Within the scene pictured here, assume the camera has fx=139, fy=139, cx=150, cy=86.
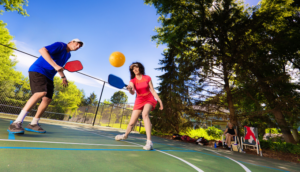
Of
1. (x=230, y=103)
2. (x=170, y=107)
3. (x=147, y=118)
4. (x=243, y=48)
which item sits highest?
(x=243, y=48)

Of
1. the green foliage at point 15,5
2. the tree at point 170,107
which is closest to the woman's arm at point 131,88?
the tree at point 170,107

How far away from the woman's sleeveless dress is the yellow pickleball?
1.99 m

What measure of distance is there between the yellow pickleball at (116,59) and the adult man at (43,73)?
2073 mm

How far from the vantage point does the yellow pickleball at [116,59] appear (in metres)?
5.21

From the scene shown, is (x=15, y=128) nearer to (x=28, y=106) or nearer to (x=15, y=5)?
(x=28, y=106)

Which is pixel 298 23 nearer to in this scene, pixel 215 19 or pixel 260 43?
pixel 260 43

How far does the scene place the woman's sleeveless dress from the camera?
352cm

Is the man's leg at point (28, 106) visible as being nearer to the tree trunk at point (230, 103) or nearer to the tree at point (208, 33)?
the tree at point (208, 33)

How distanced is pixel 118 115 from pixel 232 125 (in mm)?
11562

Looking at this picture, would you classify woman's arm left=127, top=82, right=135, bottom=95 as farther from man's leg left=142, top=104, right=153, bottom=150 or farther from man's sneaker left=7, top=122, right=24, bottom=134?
man's sneaker left=7, top=122, right=24, bottom=134

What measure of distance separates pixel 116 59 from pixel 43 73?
2.72m

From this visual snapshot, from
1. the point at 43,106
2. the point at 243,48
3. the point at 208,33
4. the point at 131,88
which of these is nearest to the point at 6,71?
the point at 43,106

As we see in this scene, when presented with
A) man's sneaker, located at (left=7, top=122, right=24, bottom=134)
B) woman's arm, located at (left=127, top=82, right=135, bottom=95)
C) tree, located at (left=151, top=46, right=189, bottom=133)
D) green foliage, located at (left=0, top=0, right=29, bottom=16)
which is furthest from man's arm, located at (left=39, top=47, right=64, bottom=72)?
green foliage, located at (left=0, top=0, right=29, bottom=16)

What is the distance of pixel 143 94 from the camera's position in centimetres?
358
